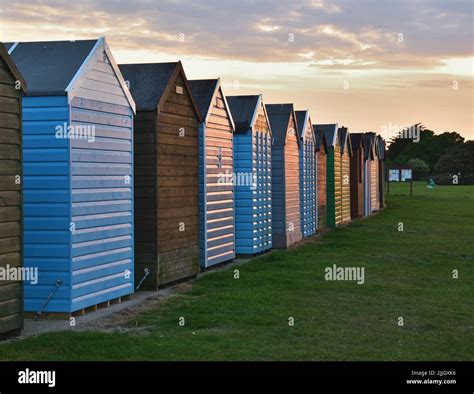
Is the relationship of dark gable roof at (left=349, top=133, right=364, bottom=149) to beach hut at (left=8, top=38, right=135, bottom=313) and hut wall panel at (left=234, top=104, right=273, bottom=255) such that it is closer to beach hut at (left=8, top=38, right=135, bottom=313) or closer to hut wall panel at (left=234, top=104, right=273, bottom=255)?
hut wall panel at (left=234, top=104, right=273, bottom=255)

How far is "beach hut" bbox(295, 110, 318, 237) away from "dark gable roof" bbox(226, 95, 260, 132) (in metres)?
5.59

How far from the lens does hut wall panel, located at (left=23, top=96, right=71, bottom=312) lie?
11492 millimetres

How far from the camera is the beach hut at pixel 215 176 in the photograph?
1767cm

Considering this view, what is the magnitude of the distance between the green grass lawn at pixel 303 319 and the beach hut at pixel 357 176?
63.2 ft

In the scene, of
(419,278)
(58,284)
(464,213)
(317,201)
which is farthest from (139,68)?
(464,213)

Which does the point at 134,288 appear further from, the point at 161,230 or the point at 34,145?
the point at 34,145

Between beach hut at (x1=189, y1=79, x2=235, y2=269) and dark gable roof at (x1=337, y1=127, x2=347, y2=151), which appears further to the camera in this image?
dark gable roof at (x1=337, y1=127, x2=347, y2=151)

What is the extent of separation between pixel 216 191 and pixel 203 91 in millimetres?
2298

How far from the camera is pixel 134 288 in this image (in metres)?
14.3

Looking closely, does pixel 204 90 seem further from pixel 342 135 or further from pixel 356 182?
pixel 356 182

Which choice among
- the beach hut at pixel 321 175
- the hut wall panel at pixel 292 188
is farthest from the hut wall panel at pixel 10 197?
the beach hut at pixel 321 175

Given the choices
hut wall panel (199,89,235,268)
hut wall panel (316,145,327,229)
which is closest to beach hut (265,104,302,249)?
hut wall panel (199,89,235,268)

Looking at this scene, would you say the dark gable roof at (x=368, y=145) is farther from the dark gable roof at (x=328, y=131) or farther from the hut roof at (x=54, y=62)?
the hut roof at (x=54, y=62)
